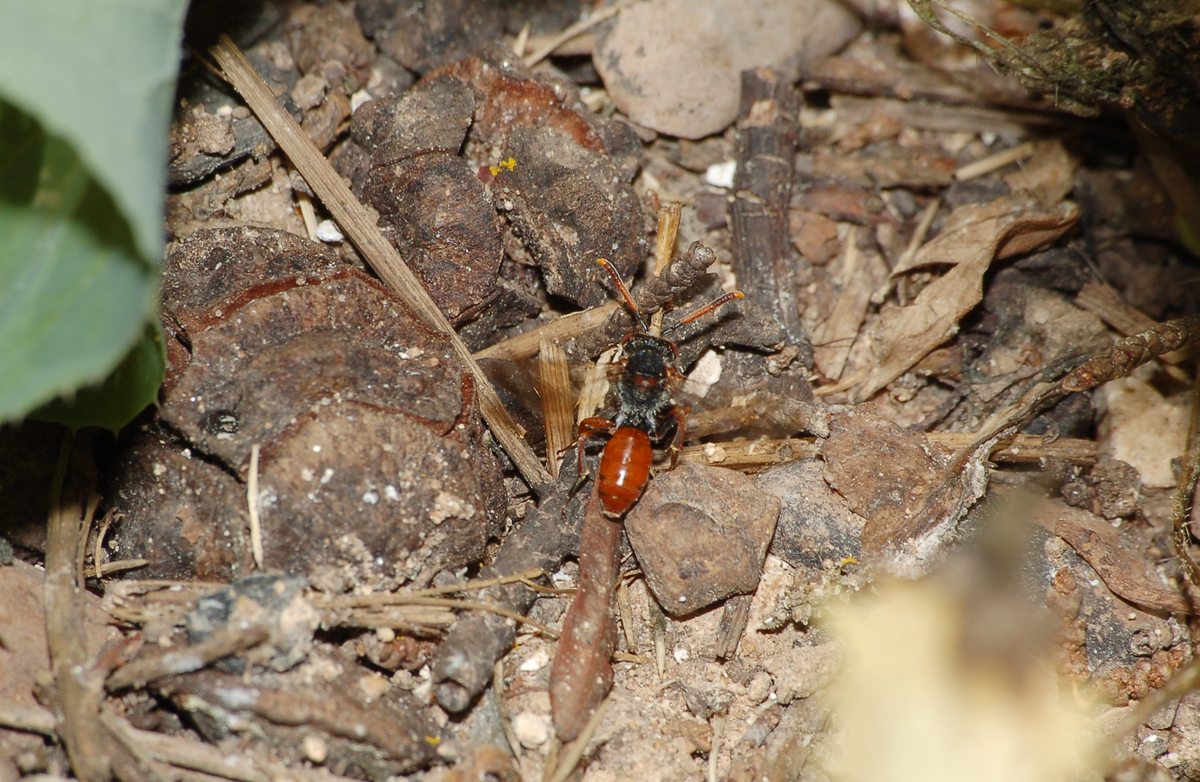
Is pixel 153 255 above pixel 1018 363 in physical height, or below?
above

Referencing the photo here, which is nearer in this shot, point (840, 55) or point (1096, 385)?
point (1096, 385)

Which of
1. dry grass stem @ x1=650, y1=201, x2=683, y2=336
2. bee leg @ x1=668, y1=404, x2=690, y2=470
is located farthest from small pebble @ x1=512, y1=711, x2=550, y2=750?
dry grass stem @ x1=650, y1=201, x2=683, y2=336

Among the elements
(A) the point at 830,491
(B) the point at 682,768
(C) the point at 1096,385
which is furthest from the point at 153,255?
(C) the point at 1096,385

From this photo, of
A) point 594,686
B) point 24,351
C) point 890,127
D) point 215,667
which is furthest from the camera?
point 890,127

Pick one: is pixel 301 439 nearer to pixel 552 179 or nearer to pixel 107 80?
pixel 107 80

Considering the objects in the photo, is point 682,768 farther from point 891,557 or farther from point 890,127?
point 890,127

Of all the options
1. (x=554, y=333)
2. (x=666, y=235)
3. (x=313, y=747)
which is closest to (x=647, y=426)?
(x=554, y=333)

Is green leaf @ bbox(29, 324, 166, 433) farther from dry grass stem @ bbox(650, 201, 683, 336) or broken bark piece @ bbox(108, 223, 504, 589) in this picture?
dry grass stem @ bbox(650, 201, 683, 336)

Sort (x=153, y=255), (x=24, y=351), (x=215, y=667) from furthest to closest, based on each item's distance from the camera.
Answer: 1. (x=215, y=667)
2. (x=24, y=351)
3. (x=153, y=255)
